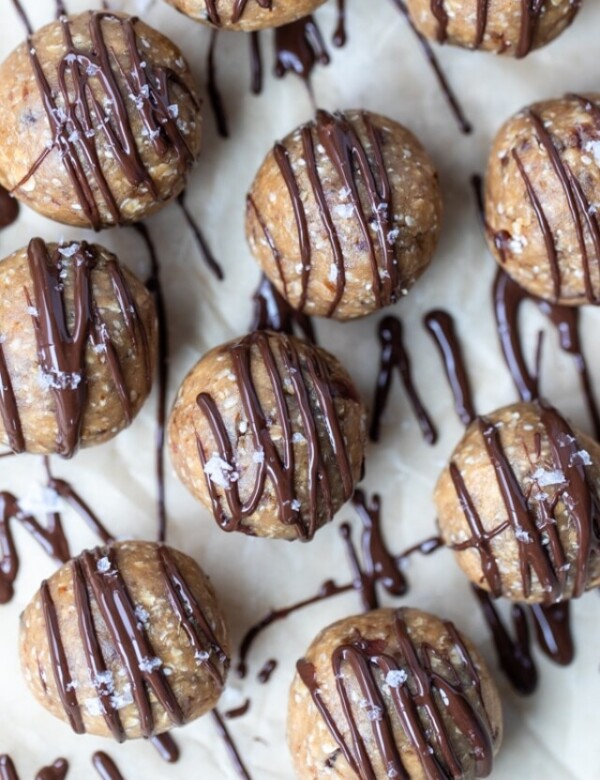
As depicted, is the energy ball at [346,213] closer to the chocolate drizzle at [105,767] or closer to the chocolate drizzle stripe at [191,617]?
the chocolate drizzle stripe at [191,617]

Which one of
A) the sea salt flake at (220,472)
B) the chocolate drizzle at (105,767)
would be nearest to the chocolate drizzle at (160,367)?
the sea salt flake at (220,472)

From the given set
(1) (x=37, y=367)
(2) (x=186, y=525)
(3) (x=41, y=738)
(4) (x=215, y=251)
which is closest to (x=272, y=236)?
(4) (x=215, y=251)

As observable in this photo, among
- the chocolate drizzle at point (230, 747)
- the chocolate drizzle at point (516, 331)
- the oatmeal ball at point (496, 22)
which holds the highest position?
the oatmeal ball at point (496, 22)

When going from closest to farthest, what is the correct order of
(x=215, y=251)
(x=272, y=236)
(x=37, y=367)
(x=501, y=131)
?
(x=37, y=367) → (x=272, y=236) → (x=501, y=131) → (x=215, y=251)

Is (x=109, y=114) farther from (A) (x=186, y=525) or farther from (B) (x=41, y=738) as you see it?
(B) (x=41, y=738)

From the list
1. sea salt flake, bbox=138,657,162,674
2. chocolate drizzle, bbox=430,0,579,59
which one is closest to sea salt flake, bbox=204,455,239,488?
sea salt flake, bbox=138,657,162,674

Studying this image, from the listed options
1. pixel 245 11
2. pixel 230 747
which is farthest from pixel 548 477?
pixel 245 11

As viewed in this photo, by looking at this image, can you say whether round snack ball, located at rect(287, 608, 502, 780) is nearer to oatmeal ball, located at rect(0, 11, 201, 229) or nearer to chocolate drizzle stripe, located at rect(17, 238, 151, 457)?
chocolate drizzle stripe, located at rect(17, 238, 151, 457)
